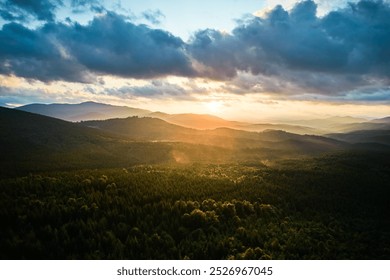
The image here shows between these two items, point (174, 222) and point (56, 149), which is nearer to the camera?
point (174, 222)

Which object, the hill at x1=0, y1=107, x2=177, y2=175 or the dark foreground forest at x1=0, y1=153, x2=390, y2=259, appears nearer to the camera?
the dark foreground forest at x1=0, y1=153, x2=390, y2=259

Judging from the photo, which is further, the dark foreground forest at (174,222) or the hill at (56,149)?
the hill at (56,149)

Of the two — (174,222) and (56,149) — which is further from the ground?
(174,222)

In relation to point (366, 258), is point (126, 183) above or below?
above

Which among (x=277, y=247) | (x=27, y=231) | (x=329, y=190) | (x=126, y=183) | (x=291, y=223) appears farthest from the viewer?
(x=329, y=190)

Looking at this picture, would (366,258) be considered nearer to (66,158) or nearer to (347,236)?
(347,236)

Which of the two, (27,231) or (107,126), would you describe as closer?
(27,231)

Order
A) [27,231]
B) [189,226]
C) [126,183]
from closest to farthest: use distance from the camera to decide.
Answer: [27,231] < [189,226] < [126,183]

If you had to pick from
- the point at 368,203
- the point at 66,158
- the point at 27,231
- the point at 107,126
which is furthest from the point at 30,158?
the point at 107,126
